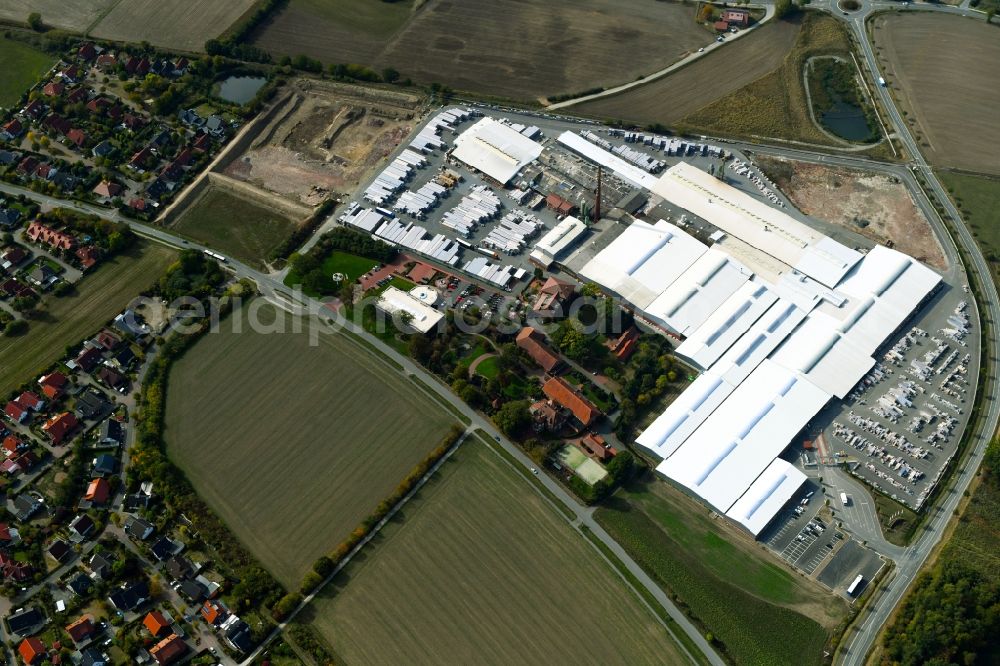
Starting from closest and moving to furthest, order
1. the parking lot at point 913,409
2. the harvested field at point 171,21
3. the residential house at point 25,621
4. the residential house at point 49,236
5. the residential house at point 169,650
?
the residential house at point 169,650 < the residential house at point 25,621 < the parking lot at point 913,409 < the residential house at point 49,236 < the harvested field at point 171,21

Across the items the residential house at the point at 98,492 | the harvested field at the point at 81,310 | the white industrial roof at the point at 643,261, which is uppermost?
the white industrial roof at the point at 643,261

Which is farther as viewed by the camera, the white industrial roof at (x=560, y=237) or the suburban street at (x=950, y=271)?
the white industrial roof at (x=560, y=237)

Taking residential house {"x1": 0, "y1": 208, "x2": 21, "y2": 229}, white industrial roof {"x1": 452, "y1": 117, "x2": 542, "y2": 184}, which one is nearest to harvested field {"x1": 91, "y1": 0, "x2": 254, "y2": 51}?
residential house {"x1": 0, "y1": 208, "x2": 21, "y2": 229}

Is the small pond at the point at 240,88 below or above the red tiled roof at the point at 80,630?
above

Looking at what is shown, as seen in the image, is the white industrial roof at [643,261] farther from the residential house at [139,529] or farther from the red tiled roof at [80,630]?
the red tiled roof at [80,630]

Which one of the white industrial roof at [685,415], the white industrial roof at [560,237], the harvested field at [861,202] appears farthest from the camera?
the harvested field at [861,202]

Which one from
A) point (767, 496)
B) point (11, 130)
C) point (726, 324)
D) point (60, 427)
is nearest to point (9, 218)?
point (11, 130)

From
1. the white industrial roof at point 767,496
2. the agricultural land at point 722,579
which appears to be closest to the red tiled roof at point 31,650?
the agricultural land at point 722,579
